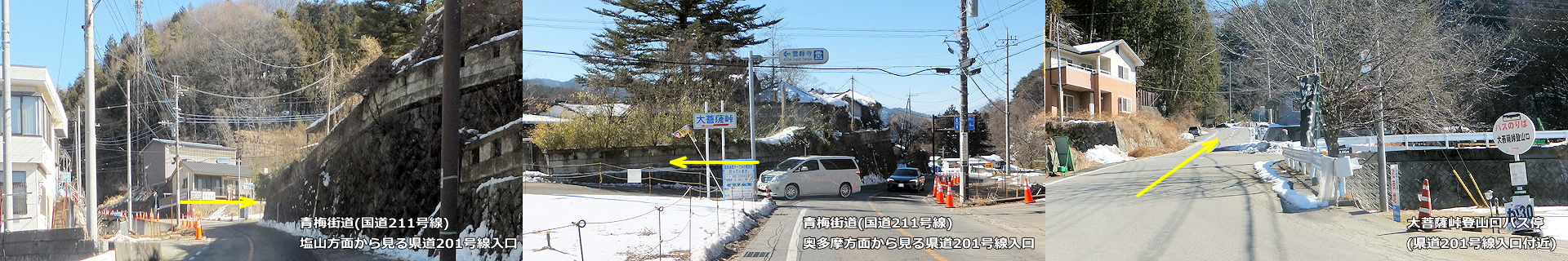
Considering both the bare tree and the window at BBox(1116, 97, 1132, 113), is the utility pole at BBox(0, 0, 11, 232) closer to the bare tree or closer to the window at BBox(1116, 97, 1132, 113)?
the window at BBox(1116, 97, 1132, 113)

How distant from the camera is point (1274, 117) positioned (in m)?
6.00

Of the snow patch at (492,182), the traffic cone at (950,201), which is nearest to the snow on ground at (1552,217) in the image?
the traffic cone at (950,201)

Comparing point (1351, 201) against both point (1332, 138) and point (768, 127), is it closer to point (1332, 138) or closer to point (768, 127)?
point (1332, 138)

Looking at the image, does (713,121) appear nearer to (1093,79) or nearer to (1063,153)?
(1093,79)

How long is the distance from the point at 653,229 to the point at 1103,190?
3.24 meters

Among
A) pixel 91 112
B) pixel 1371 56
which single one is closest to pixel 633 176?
pixel 91 112

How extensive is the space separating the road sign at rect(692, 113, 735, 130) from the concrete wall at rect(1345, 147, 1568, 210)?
13.0m

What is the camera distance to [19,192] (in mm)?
7031

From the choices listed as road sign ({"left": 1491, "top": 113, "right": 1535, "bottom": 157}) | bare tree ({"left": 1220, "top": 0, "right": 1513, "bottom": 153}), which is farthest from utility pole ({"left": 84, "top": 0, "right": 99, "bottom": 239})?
road sign ({"left": 1491, "top": 113, "right": 1535, "bottom": 157})

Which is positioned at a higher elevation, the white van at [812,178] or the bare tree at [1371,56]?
the bare tree at [1371,56]

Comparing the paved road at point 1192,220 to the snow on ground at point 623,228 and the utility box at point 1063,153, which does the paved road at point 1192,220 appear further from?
the snow on ground at point 623,228

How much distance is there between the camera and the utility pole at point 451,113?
196 inches

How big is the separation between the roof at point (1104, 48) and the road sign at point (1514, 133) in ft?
27.8

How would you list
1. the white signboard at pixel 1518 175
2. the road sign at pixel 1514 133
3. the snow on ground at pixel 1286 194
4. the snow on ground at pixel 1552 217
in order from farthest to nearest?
the road sign at pixel 1514 133 → the snow on ground at pixel 1552 217 → the white signboard at pixel 1518 175 → the snow on ground at pixel 1286 194
